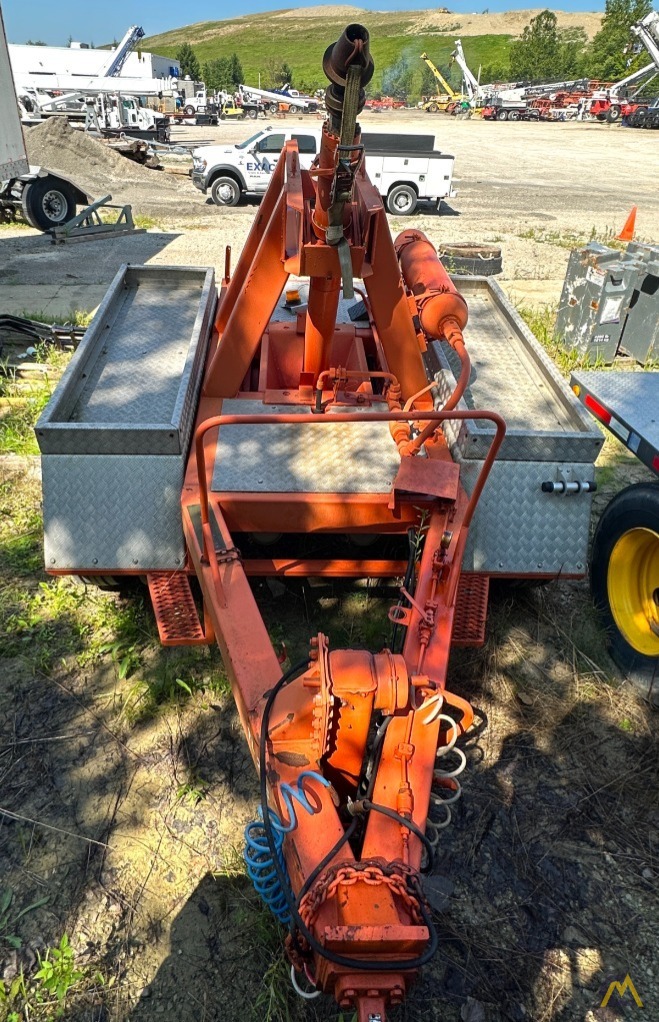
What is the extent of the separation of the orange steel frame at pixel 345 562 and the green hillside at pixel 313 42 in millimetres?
53162

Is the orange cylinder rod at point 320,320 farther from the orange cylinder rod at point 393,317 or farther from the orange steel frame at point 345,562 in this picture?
the orange cylinder rod at point 393,317

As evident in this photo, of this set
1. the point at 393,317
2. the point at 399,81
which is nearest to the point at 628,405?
the point at 393,317

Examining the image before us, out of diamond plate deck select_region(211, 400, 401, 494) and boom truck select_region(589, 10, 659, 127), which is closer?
diamond plate deck select_region(211, 400, 401, 494)

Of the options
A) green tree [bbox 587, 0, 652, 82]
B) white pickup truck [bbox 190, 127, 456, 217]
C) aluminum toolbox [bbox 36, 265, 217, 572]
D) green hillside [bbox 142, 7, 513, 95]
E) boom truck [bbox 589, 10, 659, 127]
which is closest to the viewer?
aluminum toolbox [bbox 36, 265, 217, 572]

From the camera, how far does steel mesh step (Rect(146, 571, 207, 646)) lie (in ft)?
11.1

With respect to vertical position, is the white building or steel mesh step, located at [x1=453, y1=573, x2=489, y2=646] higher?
the white building

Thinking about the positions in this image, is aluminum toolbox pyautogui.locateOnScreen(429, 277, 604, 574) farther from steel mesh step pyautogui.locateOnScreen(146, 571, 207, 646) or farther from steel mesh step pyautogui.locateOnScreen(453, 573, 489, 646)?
steel mesh step pyautogui.locateOnScreen(146, 571, 207, 646)

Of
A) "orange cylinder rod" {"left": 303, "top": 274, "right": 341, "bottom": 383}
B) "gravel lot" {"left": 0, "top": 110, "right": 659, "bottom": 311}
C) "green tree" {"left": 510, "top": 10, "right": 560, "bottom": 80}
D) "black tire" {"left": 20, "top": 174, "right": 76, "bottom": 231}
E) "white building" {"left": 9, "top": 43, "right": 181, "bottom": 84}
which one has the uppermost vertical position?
"green tree" {"left": 510, "top": 10, "right": 560, "bottom": 80}

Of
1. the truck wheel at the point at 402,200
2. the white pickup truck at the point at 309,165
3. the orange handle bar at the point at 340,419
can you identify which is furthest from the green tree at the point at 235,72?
the orange handle bar at the point at 340,419

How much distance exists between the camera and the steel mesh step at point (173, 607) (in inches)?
133

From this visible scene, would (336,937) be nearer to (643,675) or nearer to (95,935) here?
(95,935)

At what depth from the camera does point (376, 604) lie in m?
4.14

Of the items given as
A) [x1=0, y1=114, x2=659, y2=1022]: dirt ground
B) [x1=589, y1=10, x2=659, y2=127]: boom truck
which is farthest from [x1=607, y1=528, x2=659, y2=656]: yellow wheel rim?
[x1=589, y1=10, x2=659, y2=127]: boom truck

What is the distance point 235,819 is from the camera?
2.94 meters
